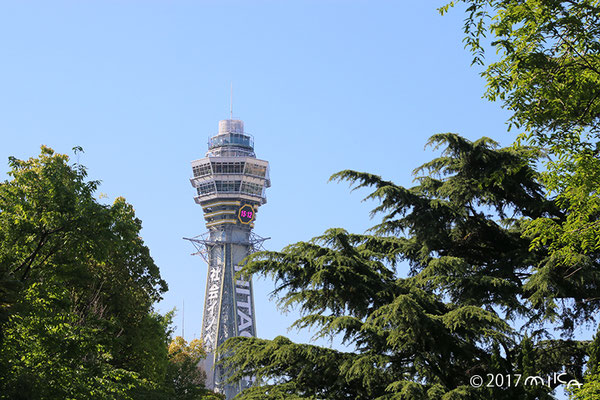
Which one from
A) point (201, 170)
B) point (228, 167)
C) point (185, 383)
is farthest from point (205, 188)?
point (185, 383)

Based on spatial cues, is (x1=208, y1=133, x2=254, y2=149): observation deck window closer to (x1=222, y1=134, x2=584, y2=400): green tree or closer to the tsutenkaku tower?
the tsutenkaku tower

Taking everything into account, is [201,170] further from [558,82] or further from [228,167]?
[558,82]

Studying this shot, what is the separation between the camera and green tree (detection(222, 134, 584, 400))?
720 inches

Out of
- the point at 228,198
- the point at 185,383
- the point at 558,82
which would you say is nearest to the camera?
the point at 558,82

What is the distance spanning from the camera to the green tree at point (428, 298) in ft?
60.0

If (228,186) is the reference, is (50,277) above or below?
below

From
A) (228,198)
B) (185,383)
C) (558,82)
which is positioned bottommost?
(558,82)

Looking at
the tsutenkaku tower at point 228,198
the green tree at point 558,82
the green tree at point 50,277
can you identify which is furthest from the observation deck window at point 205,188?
the green tree at point 558,82

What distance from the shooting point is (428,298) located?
19.9 meters

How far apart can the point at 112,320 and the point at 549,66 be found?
17.9 m

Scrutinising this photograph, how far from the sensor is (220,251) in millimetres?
118688

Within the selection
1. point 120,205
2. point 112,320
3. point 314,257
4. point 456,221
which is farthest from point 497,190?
point 112,320

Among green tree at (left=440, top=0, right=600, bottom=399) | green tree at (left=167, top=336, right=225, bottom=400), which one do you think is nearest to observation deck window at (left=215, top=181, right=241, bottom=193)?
green tree at (left=167, top=336, right=225, bottom=400)

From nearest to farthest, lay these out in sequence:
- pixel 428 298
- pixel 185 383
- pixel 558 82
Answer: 1. pixel 558 82
2. pixel 428 298
3. pixel 185 383
